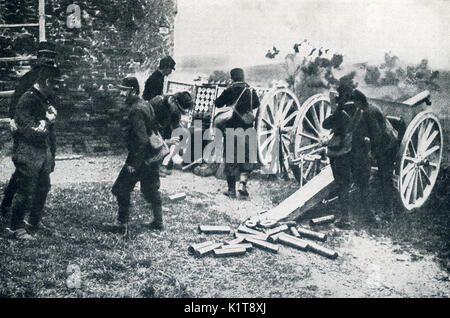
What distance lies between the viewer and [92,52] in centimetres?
809

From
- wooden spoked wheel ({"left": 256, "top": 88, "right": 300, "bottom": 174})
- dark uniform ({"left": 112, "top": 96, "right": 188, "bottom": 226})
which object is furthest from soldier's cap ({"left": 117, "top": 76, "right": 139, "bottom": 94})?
wooden spoked wheel ({"left": 256, "top": 88, "right": 300, "bottom": 174})

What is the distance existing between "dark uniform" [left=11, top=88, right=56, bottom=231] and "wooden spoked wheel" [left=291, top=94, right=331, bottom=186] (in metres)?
3.33

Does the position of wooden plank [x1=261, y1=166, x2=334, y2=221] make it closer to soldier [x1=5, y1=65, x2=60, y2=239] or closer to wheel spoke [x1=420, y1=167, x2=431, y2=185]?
wheel spoke [x1=420, y1=167, x2=431, y2=185]

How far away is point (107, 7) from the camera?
26.6ft

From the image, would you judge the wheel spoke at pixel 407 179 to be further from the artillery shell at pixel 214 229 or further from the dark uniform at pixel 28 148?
the dark uniform at pixel 28 148

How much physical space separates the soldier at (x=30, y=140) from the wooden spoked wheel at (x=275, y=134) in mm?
3602

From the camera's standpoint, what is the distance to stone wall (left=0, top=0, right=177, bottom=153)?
767 cm

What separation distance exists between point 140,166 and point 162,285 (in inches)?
52.0

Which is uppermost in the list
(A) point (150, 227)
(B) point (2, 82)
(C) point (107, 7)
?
(C) point (107, 7)

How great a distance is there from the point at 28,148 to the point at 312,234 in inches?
124

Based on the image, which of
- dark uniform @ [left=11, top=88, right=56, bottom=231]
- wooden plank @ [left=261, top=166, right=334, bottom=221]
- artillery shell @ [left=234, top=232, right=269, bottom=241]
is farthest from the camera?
wooden plank @ [left=261, top=166, right=334, bottom=221]
